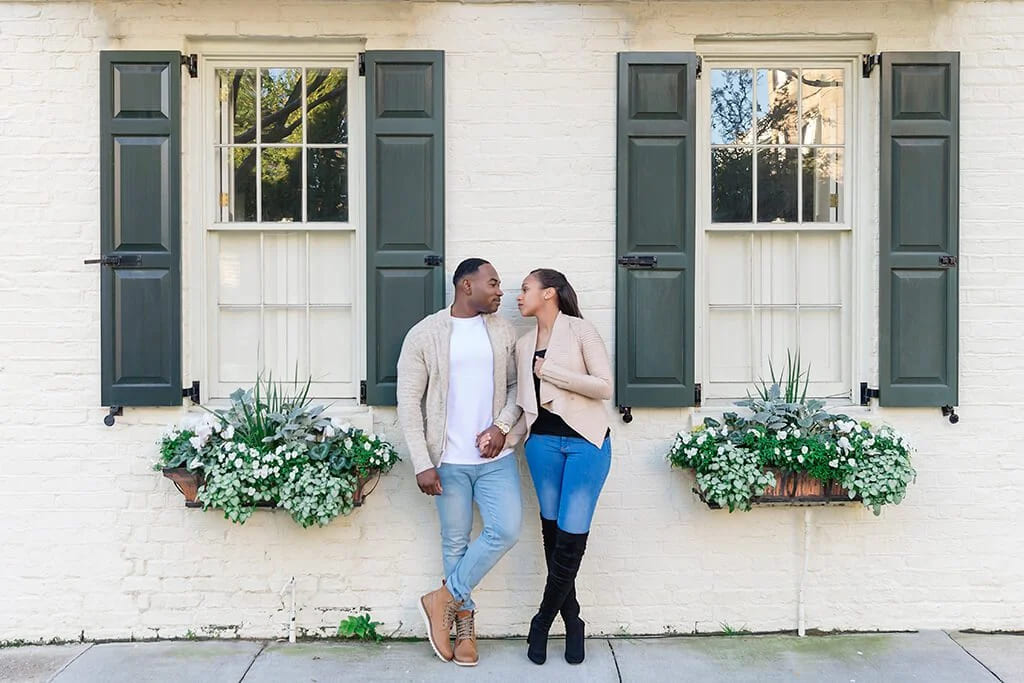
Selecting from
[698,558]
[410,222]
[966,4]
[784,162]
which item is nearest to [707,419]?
[698,558]

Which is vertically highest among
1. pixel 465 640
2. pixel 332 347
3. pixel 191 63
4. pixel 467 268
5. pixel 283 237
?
pixel 191 63

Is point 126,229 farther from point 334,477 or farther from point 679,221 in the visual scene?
point 679,221

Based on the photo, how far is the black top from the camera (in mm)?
4199

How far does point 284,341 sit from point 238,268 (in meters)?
0.45

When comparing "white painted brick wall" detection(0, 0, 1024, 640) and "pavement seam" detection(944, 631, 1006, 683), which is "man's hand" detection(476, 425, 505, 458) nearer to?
"white painted brick wall" detection(0, 0, 1024, 640)

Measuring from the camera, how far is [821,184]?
487cm

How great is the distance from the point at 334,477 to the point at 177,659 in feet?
3.92

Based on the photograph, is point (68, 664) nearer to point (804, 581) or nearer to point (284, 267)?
point (284, 267)

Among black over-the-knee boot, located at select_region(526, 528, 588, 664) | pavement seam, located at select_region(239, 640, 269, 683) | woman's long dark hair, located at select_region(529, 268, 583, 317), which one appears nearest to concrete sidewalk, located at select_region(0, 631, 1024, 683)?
pavement seam, located at select_region(239, 640, 269, 683)

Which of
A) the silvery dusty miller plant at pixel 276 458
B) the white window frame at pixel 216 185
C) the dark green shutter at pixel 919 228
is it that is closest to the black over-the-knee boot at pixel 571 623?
the silvery dusty miller plant at pixel 276 458

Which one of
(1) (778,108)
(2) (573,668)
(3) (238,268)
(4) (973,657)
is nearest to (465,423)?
(2) (573,668)

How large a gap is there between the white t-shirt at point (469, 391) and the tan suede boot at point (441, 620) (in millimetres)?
669

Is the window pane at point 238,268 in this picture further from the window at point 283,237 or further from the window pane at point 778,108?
the window pane at point 778,108

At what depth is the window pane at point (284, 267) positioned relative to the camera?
4781mm
